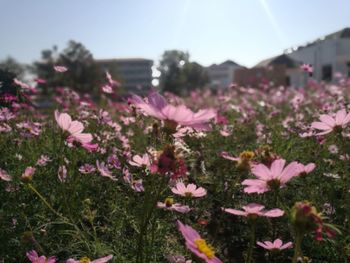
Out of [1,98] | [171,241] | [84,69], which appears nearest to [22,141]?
[1,98]

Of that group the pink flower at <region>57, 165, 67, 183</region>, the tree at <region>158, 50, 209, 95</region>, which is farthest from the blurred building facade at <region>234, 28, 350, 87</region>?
the pink flower at <region>57, 165, 67, 183</region>

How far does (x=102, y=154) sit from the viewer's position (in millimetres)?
2770

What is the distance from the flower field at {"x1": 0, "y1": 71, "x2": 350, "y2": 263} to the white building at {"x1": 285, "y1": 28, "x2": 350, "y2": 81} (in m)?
34.7

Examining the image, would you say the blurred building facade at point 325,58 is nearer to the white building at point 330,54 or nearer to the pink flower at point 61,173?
the white building at point 330,54

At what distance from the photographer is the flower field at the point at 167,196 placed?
1051 millimetres

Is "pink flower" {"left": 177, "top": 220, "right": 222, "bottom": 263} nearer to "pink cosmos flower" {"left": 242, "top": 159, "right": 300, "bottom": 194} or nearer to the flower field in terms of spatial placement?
the flower field

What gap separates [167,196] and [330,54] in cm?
3747

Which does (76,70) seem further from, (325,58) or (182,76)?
(325,58)

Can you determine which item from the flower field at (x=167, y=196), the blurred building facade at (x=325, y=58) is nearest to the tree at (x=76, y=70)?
the blurred building facade at (x=325, y=58)

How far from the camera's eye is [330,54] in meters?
36.8

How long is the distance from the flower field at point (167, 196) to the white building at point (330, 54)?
34.7 metres

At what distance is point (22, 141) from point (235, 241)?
161 centimetres

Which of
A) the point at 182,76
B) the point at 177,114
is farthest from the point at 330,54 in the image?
the point at 177,114

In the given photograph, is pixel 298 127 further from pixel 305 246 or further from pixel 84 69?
pixel 84 69
